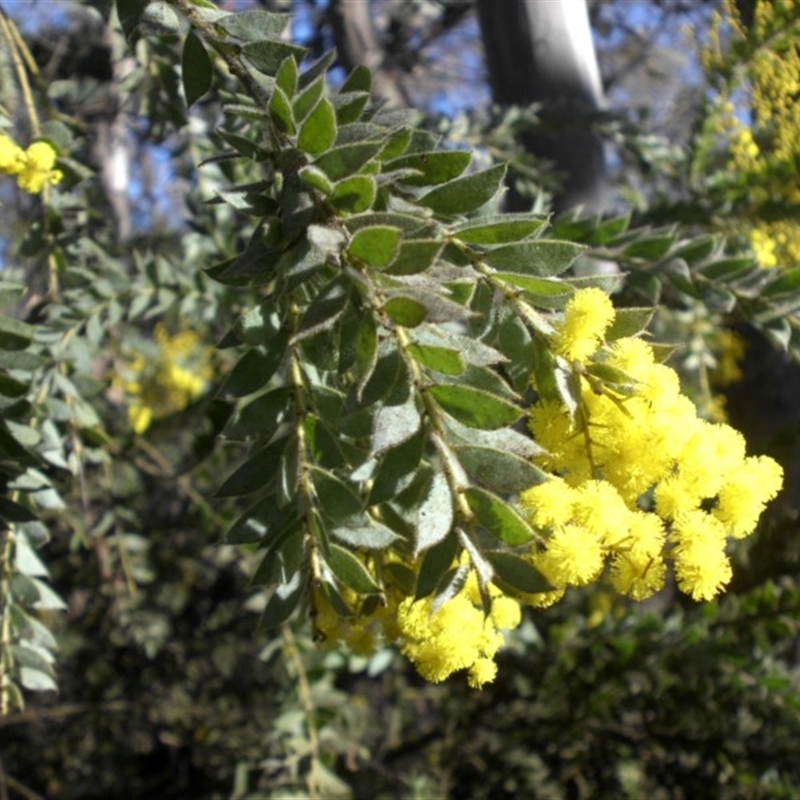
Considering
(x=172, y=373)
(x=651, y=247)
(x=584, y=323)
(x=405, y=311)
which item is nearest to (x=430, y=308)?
(x=405, y=311)

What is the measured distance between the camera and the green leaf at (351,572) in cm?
73

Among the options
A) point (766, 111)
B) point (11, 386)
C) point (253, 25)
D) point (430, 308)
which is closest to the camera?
point (430, 308)

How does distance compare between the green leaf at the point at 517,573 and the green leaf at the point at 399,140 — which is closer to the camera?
the green leaf at the point at 517,573

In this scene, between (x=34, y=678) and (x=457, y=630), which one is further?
(x=34, y=678)

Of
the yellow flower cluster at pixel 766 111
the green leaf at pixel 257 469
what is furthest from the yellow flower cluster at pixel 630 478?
the yellow flower cluster at pixel 766 111

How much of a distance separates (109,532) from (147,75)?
1.14m

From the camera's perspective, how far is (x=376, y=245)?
2.07 feet

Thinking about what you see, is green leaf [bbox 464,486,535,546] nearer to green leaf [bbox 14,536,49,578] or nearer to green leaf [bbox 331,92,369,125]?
green leaf [bbox 331,92,369,125]

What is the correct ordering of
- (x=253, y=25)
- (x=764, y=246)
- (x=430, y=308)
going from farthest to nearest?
(x=764, y=246) < (x=253, y=25) < (x=430, y=308)

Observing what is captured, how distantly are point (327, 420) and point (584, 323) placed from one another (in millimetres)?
211

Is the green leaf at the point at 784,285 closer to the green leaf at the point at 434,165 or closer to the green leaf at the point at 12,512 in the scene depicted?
the green leaf at the point at 434,165

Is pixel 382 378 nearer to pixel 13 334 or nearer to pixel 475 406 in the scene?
pixel 475 406

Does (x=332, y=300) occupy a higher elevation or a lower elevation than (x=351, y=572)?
higher

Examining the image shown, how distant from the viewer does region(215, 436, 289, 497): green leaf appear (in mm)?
810
